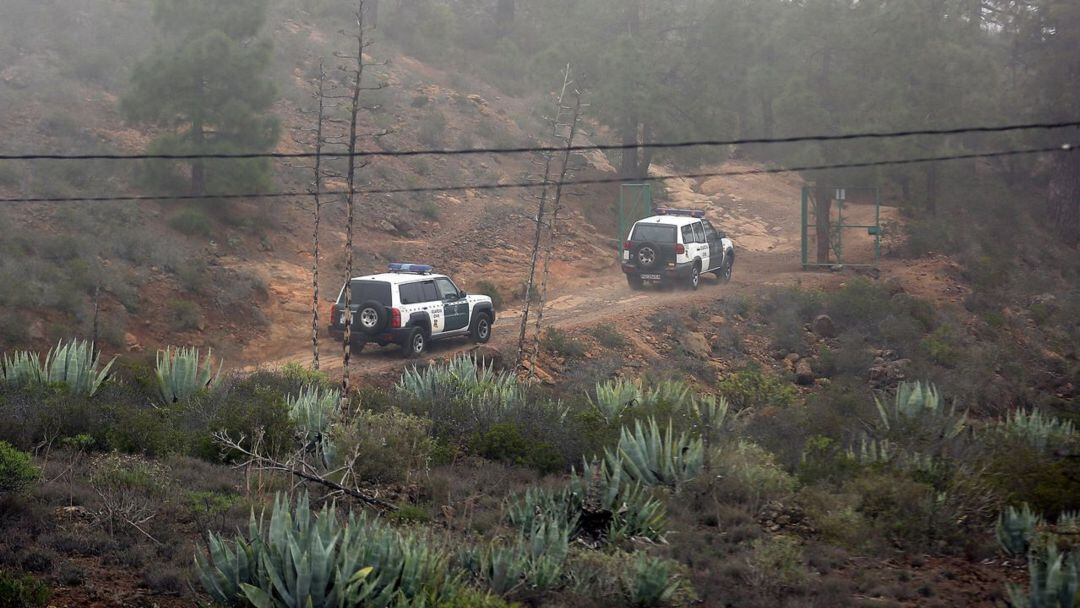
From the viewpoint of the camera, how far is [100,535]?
892 cm

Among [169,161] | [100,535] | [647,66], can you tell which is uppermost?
[647,66]

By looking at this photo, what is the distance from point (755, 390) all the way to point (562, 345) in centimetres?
440

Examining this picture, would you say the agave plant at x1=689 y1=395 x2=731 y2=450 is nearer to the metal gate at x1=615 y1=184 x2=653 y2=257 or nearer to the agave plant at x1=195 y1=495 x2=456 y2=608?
the agave plant at x1=195 y1=495 x2=456 y2=608

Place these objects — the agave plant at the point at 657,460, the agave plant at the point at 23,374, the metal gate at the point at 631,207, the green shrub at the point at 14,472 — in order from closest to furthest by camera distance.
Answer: the green shrub at the point at 14,472 < the agave plant at the point at 657,460 < the agave plant at the point at 23,374 < the metal gate at the point at 631,207

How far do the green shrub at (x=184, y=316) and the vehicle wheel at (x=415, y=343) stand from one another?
472cm

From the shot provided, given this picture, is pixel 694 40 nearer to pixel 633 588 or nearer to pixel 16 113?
pixel 16 113

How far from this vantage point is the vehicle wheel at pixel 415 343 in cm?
2062

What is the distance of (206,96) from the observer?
85.6 feet

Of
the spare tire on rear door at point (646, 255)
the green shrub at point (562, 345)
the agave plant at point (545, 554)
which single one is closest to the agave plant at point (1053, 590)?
the agave plant at point (545, 554)

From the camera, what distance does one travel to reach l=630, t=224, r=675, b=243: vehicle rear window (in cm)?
2802

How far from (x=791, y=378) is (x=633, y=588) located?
56.9 ft

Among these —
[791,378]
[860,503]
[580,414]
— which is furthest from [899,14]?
[860,503]

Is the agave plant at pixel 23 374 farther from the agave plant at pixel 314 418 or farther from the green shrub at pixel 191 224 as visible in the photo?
the green shrub at pixel 191 224

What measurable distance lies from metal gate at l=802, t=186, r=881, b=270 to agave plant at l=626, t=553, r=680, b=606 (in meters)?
25.6
